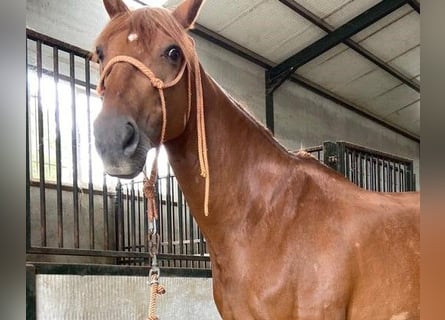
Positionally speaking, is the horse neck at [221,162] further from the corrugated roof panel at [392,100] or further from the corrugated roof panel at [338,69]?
the corrugated roof panel at [392,100]

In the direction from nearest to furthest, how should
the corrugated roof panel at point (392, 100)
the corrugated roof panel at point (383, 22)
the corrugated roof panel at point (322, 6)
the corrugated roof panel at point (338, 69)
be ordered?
1. the corrugated roof panel at point (322, 6)
2. the corrugated roof panel at point (383, 22)
3. the corrugated roof panel at point (338, 69)
4. the corrugated roof panel at point (392, 100)

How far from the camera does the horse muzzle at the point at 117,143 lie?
0.80m

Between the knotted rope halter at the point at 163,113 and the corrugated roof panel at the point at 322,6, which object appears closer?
the knotted rope halter at the point at 163,113

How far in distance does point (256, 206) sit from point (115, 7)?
456 mm

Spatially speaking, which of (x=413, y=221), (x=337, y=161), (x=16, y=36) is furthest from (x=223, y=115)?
(x=337, y=161)

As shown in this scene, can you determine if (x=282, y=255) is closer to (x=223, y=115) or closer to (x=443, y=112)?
(x=223, y=115)

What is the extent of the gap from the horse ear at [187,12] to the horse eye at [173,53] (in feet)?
0.27

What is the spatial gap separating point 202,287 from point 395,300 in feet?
3.72

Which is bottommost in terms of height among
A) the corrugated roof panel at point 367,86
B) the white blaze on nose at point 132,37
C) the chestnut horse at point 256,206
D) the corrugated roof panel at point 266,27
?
the chestnut horse at point 256,206

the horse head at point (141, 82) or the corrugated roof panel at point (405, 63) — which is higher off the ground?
the corrugated roof panel at point (405, 63)

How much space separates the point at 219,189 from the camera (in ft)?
3.34

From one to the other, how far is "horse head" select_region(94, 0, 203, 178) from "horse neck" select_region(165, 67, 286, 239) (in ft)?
0.21

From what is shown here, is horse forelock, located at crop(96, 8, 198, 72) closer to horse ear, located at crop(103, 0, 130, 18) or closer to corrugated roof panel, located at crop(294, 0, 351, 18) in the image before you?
horse ear, located at crop(103, 0, 130, 18)

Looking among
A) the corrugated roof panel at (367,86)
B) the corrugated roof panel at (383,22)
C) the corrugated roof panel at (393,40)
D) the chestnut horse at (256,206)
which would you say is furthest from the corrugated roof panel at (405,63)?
the chestnut horse at (256,206)
